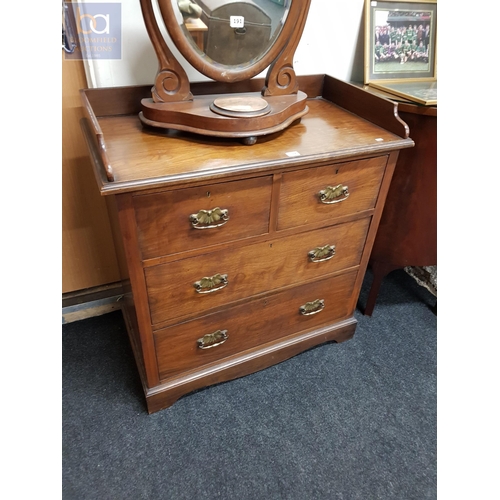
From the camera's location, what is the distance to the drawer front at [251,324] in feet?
4.12

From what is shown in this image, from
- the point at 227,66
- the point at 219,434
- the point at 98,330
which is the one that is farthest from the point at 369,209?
the point at 98,330

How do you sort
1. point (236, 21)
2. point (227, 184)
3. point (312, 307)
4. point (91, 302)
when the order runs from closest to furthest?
point (227, 184)
point (236, 21)
point (312, 307)
point (91, 302)

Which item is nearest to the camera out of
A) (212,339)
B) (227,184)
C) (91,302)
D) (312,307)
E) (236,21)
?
(227,184)

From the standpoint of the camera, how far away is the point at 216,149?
1.07 metres

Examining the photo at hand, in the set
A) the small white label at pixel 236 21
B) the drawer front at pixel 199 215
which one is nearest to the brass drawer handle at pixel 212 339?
the drawer front at pixel 199 215

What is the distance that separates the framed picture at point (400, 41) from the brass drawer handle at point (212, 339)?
109 centimetres

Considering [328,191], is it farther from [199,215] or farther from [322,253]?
[199,215]

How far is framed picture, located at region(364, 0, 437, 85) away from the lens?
149 centimetres

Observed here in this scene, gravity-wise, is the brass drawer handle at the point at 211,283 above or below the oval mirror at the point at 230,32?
below

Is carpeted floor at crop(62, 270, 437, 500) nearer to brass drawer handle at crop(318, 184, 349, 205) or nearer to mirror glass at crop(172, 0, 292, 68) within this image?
brass drawer handle at crop(318, 184, 349, 205)

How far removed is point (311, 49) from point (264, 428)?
4.46ft

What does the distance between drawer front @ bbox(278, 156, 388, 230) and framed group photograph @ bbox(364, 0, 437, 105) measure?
0.43 meters

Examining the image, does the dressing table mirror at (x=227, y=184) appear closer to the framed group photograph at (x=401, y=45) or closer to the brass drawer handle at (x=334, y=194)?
the brass drawer handle at (x=334, y=194)

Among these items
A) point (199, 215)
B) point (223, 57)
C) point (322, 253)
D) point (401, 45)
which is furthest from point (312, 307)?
point (401, 45)
